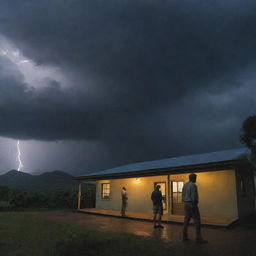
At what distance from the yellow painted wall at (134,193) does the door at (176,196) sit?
→ 69 centimetres

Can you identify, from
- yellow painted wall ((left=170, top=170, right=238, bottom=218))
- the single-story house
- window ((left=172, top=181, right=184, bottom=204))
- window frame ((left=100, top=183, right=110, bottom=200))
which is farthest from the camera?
window frame ((left=100, top=183, right=110, bottom=200))

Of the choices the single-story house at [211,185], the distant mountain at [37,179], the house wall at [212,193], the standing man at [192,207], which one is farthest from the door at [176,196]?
the distant mountain at [37,179]

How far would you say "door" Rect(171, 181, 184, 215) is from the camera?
12.9 m

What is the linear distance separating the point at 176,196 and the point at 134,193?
2914mm

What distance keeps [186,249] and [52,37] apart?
13257 mm

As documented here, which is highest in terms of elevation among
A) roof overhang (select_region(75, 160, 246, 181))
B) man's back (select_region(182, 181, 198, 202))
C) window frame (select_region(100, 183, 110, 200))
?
→ roof overhang (select_region(75, 160, 246, 181))

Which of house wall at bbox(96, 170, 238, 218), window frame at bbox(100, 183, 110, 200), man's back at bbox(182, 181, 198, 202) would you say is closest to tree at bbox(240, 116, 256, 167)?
house wall at bbox(96, 170, 238, 218)

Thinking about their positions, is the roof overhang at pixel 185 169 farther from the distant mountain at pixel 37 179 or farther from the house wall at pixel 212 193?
the distant mountain at pixel 37 179

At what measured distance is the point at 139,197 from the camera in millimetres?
14750

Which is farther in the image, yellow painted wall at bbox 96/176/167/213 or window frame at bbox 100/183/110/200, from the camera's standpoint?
window frame at bbox 100/183/110/200

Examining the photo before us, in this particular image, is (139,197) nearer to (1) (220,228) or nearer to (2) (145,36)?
(1) (220,228)

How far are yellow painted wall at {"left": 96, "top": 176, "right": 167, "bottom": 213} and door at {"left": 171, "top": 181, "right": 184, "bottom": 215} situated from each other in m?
0.69

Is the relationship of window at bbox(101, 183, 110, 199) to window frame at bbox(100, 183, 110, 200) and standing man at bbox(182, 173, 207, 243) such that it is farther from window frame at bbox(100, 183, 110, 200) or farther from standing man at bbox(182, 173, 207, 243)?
standing man at bbox(182, 173, 207, 243)

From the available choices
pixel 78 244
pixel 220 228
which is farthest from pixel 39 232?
pixel 220 228
